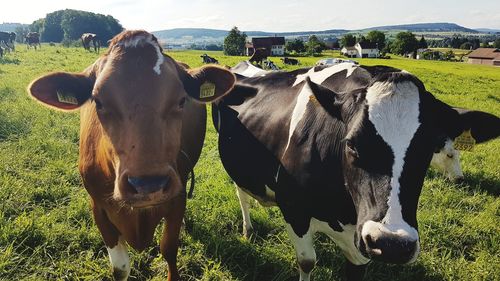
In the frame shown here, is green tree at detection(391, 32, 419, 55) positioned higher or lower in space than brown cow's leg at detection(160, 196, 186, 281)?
higher

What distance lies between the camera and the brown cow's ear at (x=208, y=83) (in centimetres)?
280

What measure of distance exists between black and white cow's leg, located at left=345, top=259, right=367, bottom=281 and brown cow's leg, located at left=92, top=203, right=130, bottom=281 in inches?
74.7

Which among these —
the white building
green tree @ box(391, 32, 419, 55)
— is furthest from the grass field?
green tree @ box(391, 32, 419, 55)

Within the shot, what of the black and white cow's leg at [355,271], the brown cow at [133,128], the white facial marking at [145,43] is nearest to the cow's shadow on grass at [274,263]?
the black and white cow's leg at [355,271]

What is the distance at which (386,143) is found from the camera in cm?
225

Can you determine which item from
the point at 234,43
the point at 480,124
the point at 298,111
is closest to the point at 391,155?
the point at 480,124

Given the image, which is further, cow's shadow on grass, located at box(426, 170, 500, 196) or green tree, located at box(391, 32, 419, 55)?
green tree, located at box(391, 32, 419, 55)

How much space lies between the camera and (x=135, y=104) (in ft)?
7.16

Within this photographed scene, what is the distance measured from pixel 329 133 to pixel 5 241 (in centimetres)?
321

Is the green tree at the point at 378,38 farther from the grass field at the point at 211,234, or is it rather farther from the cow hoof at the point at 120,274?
the cow hoof at the point at 120,274

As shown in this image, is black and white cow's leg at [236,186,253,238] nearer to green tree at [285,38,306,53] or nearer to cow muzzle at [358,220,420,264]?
cow muzzle at [358,220,420,264]

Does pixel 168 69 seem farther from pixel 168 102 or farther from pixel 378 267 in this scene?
pixel 378 267

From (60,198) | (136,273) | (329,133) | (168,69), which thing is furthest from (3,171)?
(329,133)

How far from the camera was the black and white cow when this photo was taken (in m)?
2.22
